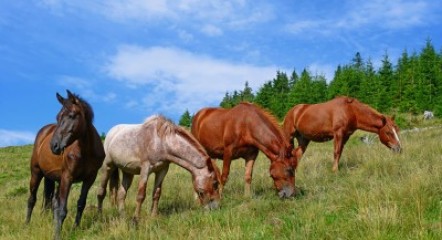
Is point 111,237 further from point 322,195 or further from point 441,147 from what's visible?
point 441,147

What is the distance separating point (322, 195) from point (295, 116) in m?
7.04

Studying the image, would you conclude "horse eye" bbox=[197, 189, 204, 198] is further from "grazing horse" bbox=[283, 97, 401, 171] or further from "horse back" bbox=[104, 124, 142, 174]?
"grazing horse" bbox=[283, 97, 401, 171]

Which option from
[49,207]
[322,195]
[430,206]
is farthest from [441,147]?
[49,207]

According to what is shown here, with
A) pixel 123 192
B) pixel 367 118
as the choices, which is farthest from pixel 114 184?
pixel 367 118

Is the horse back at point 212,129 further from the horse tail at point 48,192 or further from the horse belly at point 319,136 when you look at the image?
the horse belly at point 319,136

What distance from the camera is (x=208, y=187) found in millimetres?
7738

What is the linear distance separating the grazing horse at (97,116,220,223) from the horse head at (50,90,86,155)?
1.26 meters

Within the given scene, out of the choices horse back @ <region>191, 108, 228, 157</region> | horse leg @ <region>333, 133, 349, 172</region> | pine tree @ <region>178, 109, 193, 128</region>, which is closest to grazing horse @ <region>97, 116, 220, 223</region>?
horse back @ <region>191, 108, 228, 157</region>

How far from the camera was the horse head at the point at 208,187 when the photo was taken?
7.70 meters

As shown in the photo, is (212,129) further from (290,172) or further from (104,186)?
(104,186)

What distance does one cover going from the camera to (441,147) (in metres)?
11.9

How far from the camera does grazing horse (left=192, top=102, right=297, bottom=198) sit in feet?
27.8

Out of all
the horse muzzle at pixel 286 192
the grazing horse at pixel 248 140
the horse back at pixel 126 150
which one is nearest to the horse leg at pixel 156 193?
the horse back at pixel 126 150


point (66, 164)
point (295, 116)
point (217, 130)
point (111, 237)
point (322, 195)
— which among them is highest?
point (295, 116)
